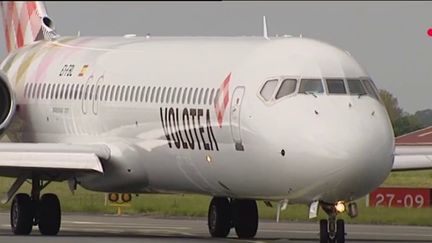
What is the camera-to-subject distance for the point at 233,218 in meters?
34.3

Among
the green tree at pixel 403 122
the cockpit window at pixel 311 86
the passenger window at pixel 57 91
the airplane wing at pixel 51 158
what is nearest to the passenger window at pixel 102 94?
the airplane wing at pixel 51 158

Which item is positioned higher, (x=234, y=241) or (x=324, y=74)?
(x=324, y=74)

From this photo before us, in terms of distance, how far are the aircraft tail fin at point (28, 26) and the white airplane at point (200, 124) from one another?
0.20 feet

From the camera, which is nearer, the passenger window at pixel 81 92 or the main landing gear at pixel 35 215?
the main landing gear at pixel 35 215

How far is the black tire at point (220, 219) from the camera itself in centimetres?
3422

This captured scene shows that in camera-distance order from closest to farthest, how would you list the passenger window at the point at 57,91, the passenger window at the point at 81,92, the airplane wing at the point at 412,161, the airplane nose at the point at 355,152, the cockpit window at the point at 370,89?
the airplane nose at the point at 355,152 < the cockpit window at the point at 370,89 < the airplane wing at the point at 412,161 < the passenger window at the point at 81,92 < the passenger window at the point at 57,91

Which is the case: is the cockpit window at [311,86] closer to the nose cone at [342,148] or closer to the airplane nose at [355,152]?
the nose cone at [342,148]

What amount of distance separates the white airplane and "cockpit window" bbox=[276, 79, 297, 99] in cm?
2

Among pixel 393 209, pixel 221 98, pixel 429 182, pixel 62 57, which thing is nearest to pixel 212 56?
pixel 221 98

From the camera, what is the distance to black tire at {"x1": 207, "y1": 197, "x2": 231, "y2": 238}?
34219 mm

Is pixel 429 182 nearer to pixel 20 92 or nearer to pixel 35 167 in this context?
pixel 20 92

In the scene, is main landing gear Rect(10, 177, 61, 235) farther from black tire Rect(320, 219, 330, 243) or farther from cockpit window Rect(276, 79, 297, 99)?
black tire Rect(320, 219, 330, 243)

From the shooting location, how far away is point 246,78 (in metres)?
29.3

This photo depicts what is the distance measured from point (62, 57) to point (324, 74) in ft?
34.7
